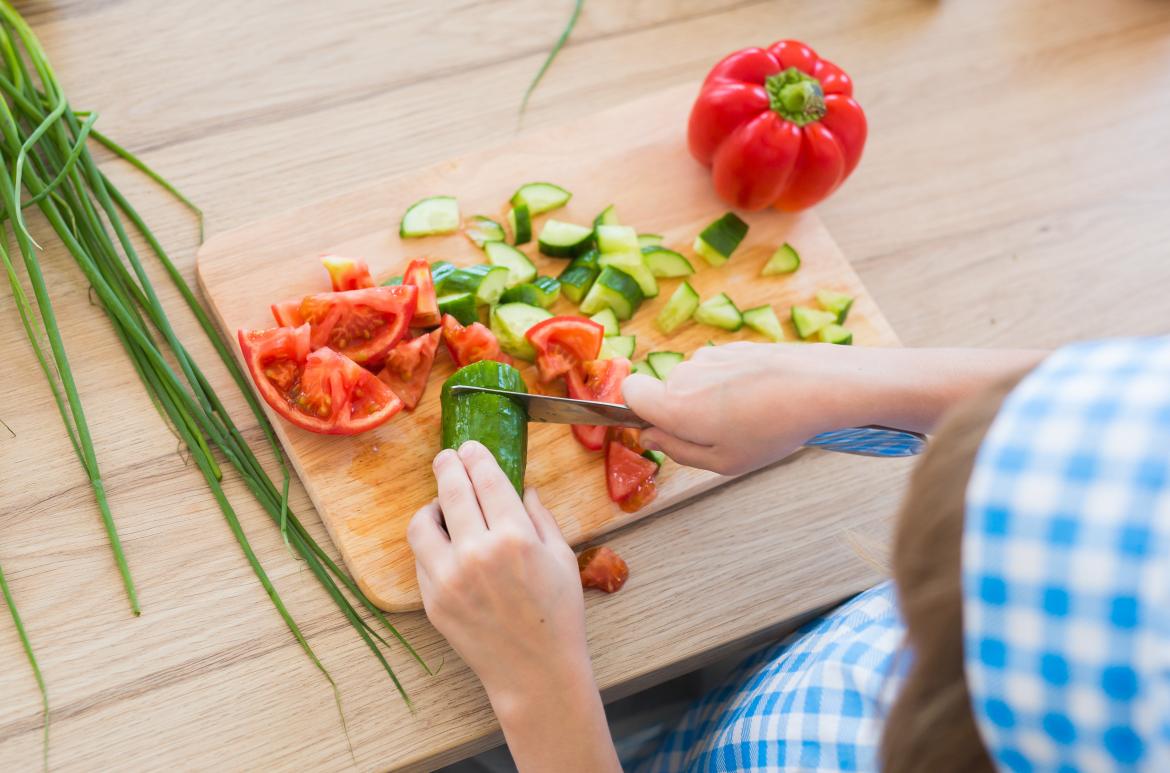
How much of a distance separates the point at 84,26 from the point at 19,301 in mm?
641

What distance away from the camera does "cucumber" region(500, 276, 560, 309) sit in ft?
5.49

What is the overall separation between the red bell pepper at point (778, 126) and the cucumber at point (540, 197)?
29cm

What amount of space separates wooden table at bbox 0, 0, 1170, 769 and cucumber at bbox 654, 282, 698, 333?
323 mm

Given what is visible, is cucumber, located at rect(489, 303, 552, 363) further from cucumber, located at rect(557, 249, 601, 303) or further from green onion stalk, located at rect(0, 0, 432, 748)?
green onion stalk, located at rect(0, 0, 432, 748)

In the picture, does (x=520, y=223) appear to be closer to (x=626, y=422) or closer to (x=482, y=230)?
(x=482, y=230)

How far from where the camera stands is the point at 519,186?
1815 mm

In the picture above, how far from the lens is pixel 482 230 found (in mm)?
1761

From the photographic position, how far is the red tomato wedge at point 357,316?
5.17ft

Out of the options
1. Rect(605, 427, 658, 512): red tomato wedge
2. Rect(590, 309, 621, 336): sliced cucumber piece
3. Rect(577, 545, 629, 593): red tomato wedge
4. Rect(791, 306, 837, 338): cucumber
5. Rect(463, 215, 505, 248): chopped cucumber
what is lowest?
Rect(577, 545, 629, 593): red tomato wedge

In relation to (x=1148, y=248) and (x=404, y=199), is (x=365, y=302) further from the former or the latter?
(x=1148, y=248)

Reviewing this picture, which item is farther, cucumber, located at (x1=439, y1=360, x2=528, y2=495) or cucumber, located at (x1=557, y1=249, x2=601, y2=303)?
cucumber, located at (x1=557, y1=249, x2=601, y2=303)

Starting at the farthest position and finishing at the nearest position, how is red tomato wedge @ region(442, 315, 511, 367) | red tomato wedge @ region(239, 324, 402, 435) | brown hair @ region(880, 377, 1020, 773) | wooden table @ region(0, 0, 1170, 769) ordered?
red tomato wedge @ region(442, 315, 511, 367), red tomato wedge @ region(239, 324, 402, 435), wooden table @ region(0, 0, 1170, 769), brown hair @ region(880, 377, 1020, 773)

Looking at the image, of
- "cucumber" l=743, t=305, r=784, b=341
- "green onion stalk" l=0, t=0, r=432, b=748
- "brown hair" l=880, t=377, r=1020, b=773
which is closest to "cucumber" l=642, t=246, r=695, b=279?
"cucumber" l=743, t=305, r=784, b=341

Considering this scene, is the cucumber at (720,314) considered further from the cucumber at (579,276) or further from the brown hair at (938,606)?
the brown hair at (938,606)
